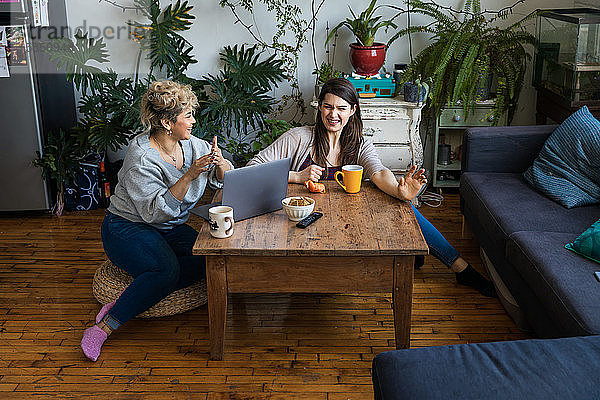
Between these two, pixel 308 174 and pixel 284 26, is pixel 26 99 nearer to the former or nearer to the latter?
pixel 284 26

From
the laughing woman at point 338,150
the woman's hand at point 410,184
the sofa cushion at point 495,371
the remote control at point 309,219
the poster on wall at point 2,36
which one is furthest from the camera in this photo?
the poster on wall at point 2,36

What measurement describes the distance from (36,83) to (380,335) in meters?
2.40

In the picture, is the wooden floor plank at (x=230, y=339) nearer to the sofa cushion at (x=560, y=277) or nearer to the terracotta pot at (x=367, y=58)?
the sofa cushion at (x=560, y=277)

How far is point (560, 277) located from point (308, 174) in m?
1.09

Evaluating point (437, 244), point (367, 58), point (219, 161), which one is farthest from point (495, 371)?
point (367, 58)

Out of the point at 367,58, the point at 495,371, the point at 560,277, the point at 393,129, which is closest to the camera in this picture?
the point at 495,371

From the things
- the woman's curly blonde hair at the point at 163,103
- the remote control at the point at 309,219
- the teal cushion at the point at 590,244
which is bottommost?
the teal cushion at the point at 590,244

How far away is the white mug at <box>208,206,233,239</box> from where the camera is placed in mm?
2283

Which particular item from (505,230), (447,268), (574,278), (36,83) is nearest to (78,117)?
(36,83)

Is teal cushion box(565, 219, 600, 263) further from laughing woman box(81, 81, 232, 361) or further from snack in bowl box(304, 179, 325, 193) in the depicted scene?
laughing woman box(81, 81, 232, 361)

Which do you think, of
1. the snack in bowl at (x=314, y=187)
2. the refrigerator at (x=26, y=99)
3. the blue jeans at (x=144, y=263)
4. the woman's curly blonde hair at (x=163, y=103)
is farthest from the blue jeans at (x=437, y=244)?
the refrigerator at (x=26, y=99)

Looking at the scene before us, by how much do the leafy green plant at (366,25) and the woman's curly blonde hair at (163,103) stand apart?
1632 mm

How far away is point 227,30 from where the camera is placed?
425cm

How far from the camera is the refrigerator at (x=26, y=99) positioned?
369cm
